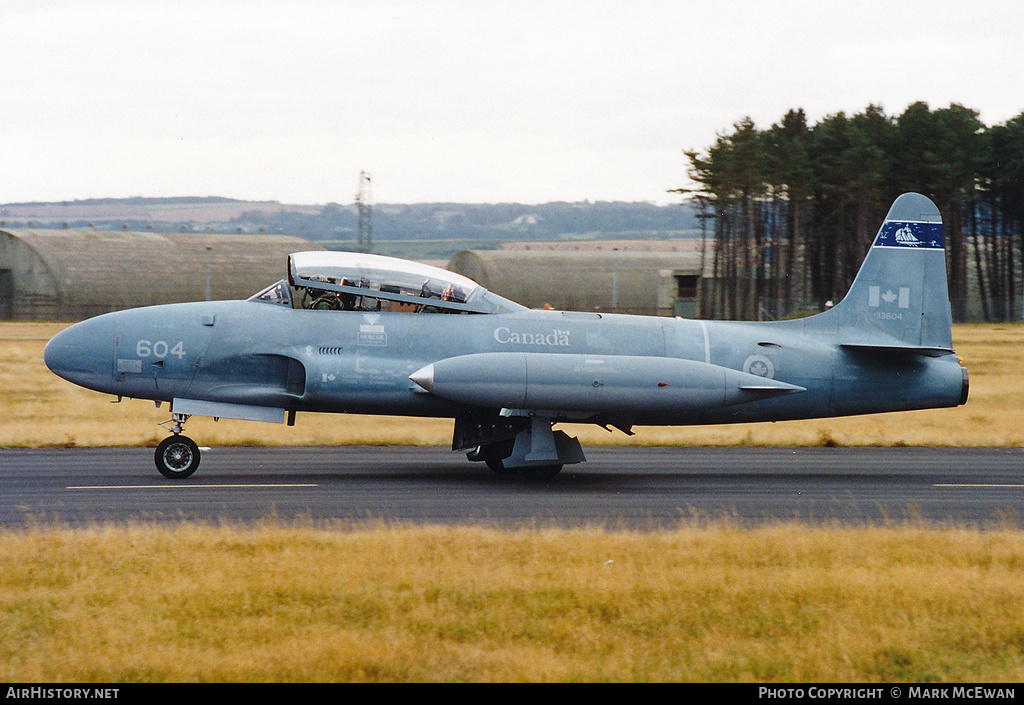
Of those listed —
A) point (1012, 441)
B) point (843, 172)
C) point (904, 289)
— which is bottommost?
point (1012, 441)

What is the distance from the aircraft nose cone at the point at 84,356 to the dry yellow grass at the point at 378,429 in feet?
14.5

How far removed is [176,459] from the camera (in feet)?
50.3

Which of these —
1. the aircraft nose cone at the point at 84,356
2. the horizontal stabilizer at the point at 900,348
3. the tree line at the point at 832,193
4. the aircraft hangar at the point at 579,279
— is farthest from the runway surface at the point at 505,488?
the aircraft hangar at the point at 579,279

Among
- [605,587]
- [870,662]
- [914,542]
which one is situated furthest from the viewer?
[914,542]

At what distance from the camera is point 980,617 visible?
8.43 meters

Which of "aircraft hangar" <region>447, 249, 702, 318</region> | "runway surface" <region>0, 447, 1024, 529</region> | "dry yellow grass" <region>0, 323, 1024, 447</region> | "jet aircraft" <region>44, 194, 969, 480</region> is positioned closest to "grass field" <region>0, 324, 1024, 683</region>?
"runway surface" <region>0, 447, 1024, 529</region>

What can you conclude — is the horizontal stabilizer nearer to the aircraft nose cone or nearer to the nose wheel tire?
the nose wheel tire

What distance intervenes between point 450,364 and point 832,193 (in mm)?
61362

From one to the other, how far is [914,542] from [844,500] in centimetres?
336

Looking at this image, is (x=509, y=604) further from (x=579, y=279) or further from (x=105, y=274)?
(x=579, y=279)

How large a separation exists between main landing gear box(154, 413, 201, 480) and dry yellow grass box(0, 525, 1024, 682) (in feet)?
13.2

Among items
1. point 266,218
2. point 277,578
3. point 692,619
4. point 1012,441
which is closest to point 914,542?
point 692,619

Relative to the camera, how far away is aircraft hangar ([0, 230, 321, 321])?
69.4m
